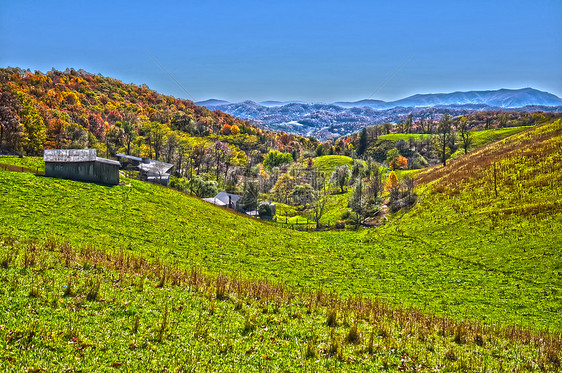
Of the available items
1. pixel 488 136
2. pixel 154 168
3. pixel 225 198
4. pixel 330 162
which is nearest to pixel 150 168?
pixel 154 168

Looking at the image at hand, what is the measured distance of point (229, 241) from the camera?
129 ft

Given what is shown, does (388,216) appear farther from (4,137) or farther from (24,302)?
(4,137)

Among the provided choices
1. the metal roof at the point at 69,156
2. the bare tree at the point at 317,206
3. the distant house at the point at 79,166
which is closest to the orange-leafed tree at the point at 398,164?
the bare tree at the point at 317,206

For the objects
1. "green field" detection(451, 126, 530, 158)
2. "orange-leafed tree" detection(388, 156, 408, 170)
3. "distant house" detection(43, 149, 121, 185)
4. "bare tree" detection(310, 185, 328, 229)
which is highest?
"green field" detection(451, 126, 530, 158)

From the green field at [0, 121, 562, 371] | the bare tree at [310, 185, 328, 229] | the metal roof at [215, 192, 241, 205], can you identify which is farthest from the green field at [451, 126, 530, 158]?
the metal roof at [215, 192, 241, 205]

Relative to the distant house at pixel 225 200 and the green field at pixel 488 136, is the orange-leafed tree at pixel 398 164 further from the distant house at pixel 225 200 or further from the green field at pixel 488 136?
the distant house at pixel 225 200

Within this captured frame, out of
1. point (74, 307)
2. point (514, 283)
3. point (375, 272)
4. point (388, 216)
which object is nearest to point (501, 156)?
point (388, 216)

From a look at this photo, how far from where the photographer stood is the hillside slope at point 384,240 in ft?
88.6

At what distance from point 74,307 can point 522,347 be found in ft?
68.8

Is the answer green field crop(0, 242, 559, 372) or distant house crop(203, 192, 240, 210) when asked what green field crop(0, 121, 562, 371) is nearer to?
green field crop(0, 242, 559, 372)

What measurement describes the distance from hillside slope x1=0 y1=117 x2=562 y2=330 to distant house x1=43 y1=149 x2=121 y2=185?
9.39 ft

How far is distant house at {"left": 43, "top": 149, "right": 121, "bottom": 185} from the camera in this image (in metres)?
43.1

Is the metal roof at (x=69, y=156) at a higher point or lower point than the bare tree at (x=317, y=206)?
higher

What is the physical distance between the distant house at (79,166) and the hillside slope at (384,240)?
2.86 meters
